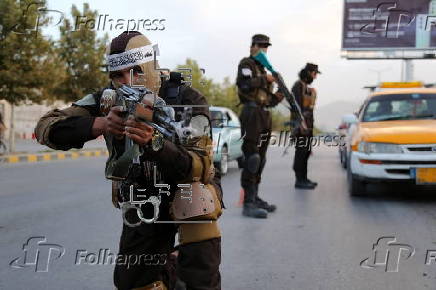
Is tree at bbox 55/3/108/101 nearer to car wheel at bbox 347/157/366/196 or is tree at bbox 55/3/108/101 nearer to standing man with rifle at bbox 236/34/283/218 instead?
car wheel at bbox 347/157/366/196

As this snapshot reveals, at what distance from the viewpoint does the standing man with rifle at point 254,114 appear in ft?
19.8

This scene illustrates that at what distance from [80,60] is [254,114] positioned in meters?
19.8

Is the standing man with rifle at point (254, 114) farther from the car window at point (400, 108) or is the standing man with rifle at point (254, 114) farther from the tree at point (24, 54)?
the tree at point (24, 54)

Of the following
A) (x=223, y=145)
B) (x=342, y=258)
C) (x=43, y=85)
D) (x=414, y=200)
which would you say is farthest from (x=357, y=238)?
(x=43, y=85)

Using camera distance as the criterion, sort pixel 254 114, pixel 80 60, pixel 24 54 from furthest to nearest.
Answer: pixel 80 60 < pixel 24 54 < pixel 254 114

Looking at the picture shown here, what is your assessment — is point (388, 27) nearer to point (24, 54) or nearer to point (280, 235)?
point (24, 54)

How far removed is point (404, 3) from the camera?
24.6 metres

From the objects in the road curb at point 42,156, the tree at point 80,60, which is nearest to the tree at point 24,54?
the road curb at point 42,156

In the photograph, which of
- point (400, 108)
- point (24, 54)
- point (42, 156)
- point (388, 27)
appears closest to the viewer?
point (400, 108)

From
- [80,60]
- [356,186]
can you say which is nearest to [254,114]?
[356,186]

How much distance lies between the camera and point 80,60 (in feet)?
80.0

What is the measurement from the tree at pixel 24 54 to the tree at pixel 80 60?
7104mm

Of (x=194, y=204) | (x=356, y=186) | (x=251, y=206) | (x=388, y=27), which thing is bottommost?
(x=251, y=206)

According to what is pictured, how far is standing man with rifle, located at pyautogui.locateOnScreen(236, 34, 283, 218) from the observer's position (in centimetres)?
603
